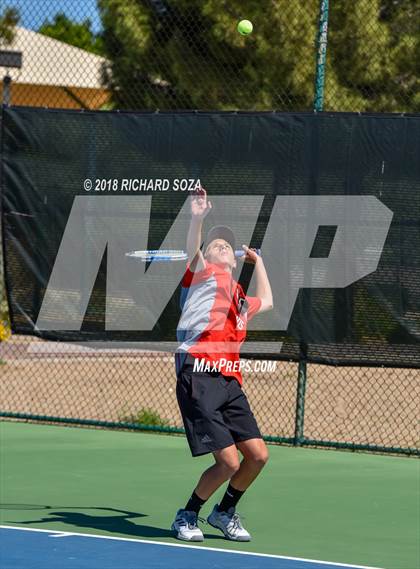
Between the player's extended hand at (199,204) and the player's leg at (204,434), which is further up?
the player's extended hand at (199,204)

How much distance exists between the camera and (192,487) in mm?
8469

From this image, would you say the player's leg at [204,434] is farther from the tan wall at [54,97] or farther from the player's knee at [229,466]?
the tan wall at [54,97]

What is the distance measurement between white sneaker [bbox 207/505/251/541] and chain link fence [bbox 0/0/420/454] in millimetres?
2918

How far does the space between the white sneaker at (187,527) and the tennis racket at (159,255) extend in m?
3.15

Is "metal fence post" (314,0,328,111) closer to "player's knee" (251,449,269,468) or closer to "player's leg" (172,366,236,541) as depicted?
"player's leg" (172,366,236,541)

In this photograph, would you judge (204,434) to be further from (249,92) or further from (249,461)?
(249,92)

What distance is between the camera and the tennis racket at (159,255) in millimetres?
9867

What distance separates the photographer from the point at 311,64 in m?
15.7

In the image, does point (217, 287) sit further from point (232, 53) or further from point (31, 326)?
point (232, 53)

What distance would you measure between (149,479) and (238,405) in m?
1.98

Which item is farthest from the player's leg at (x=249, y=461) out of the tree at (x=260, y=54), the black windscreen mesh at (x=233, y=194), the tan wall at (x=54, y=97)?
the tan wall at (x=54, y=97)

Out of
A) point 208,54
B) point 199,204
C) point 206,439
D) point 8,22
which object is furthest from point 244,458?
point 208,54

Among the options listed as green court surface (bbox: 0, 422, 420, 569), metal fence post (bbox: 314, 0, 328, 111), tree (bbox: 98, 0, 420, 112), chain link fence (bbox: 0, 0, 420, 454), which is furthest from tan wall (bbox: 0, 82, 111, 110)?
green court surface (bbox: 0, 422, 420, 569)

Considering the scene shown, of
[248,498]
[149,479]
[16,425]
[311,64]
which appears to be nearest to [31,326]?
[16,425]
